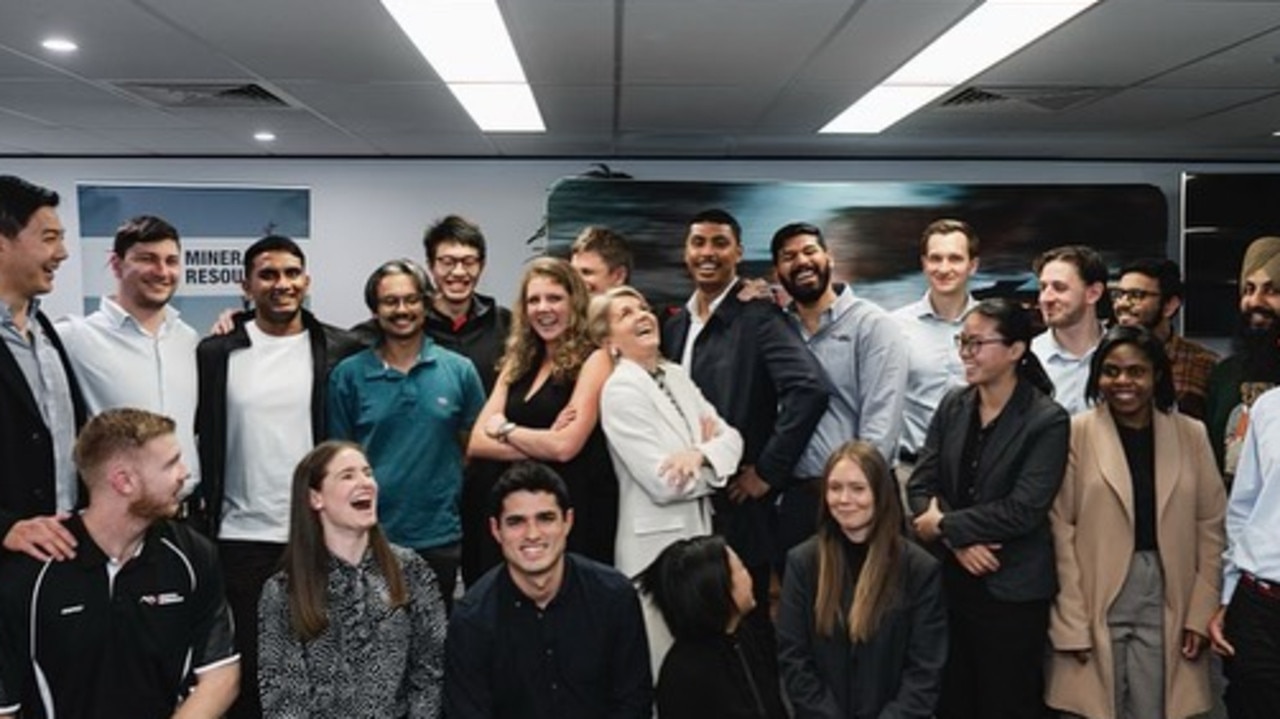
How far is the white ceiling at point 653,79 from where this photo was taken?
3848 millimetres

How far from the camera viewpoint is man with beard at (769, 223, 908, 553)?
11.8 feet

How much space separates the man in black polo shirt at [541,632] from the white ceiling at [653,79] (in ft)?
5.88

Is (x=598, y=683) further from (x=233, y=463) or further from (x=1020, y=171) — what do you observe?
(x=1020, y=171)

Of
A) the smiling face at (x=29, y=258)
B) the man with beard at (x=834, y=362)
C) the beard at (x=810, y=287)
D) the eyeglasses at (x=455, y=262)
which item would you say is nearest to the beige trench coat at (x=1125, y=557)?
the man with beard at (x=834, y=362)

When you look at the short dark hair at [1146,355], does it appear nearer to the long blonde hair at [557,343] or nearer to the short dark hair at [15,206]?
the long blonde hair at [557,343]

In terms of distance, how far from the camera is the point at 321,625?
2.72m

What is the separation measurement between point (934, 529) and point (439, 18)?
238 cm

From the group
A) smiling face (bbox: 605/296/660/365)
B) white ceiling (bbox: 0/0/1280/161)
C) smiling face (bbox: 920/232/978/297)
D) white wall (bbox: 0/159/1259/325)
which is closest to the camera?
smiling face (bbox: 605/296/660/365)

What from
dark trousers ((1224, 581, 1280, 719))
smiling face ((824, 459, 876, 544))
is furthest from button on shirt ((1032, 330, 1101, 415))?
smiling face ((824, 459, 876, 544))

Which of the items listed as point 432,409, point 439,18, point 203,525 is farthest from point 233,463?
point 439,18

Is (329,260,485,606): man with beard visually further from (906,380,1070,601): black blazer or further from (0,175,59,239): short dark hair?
(906,380,1070,601): black blazer

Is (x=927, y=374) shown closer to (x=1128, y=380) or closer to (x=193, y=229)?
(x=1128, y=380)

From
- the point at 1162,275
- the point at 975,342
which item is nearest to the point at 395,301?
the point at 975,342

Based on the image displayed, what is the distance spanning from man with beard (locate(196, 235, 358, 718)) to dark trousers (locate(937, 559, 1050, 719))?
→ 197 centimetres
